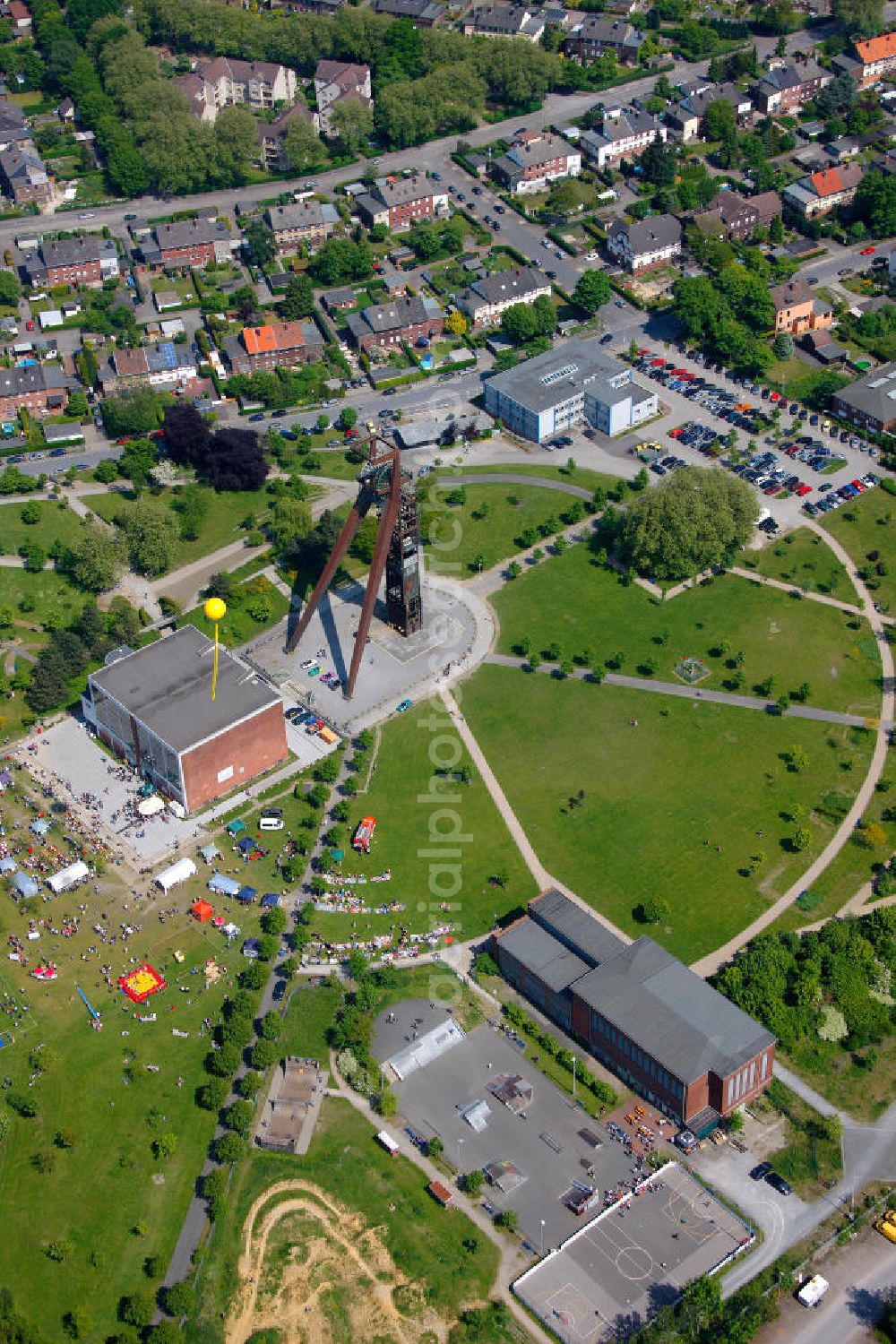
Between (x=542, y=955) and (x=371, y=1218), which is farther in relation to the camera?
(x=542, y=955)

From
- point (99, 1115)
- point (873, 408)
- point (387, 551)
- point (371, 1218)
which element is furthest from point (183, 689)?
point (873, 408)

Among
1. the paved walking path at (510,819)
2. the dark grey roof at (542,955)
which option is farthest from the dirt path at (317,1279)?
the paved walking path at (510,819)

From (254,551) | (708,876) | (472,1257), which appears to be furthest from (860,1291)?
(254,551)

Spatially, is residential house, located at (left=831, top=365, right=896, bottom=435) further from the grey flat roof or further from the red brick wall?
the grey flat roof

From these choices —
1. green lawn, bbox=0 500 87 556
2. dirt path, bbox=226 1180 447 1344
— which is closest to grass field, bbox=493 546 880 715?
green lawn, bbox=0 500 87 556

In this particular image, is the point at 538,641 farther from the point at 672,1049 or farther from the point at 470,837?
the point at 672,1049

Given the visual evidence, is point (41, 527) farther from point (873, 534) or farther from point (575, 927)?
point (873, 534)
